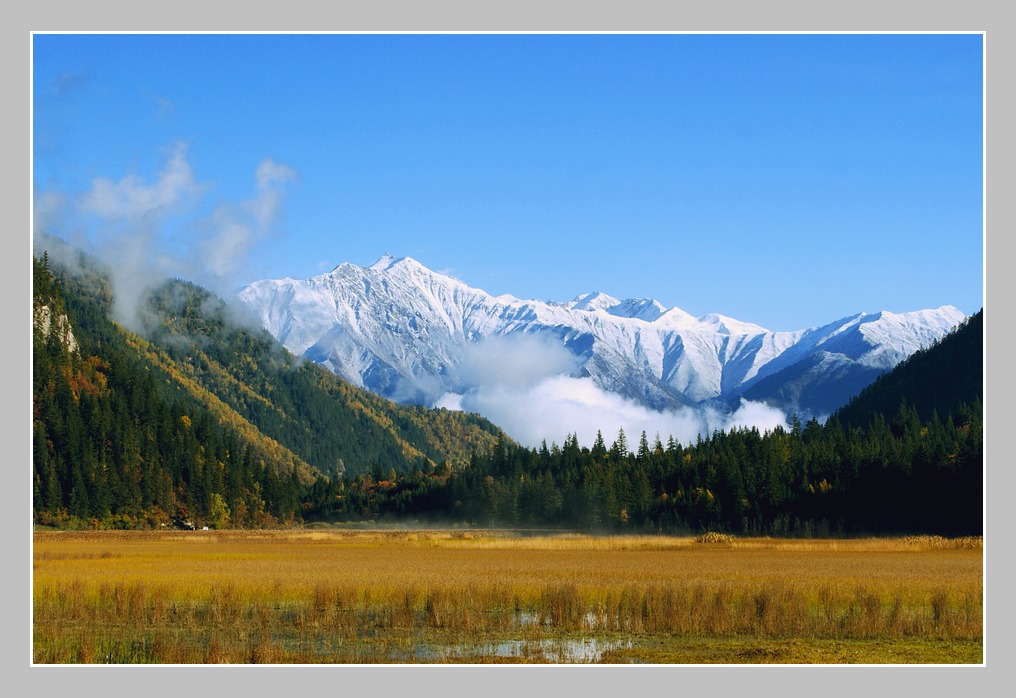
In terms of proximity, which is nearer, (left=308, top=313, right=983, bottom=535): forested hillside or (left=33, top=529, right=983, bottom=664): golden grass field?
(left=33, top=529, right=983, bottom=664): golden grass field

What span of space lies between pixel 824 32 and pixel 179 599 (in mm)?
36516

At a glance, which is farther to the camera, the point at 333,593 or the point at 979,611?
the point at 333,593

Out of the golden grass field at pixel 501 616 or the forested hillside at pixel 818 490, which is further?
the forested hillside at pixel 818 490

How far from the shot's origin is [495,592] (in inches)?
1945

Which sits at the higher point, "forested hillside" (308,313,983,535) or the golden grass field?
the golden grass field

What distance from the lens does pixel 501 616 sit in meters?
43.8

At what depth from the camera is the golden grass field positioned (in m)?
36.2

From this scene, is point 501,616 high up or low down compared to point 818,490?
up

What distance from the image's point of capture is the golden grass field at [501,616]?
36156mm

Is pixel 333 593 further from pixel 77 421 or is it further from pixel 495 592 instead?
pixel 77 421

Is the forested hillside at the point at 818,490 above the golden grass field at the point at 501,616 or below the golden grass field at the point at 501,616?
below

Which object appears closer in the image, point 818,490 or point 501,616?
point 501,616
